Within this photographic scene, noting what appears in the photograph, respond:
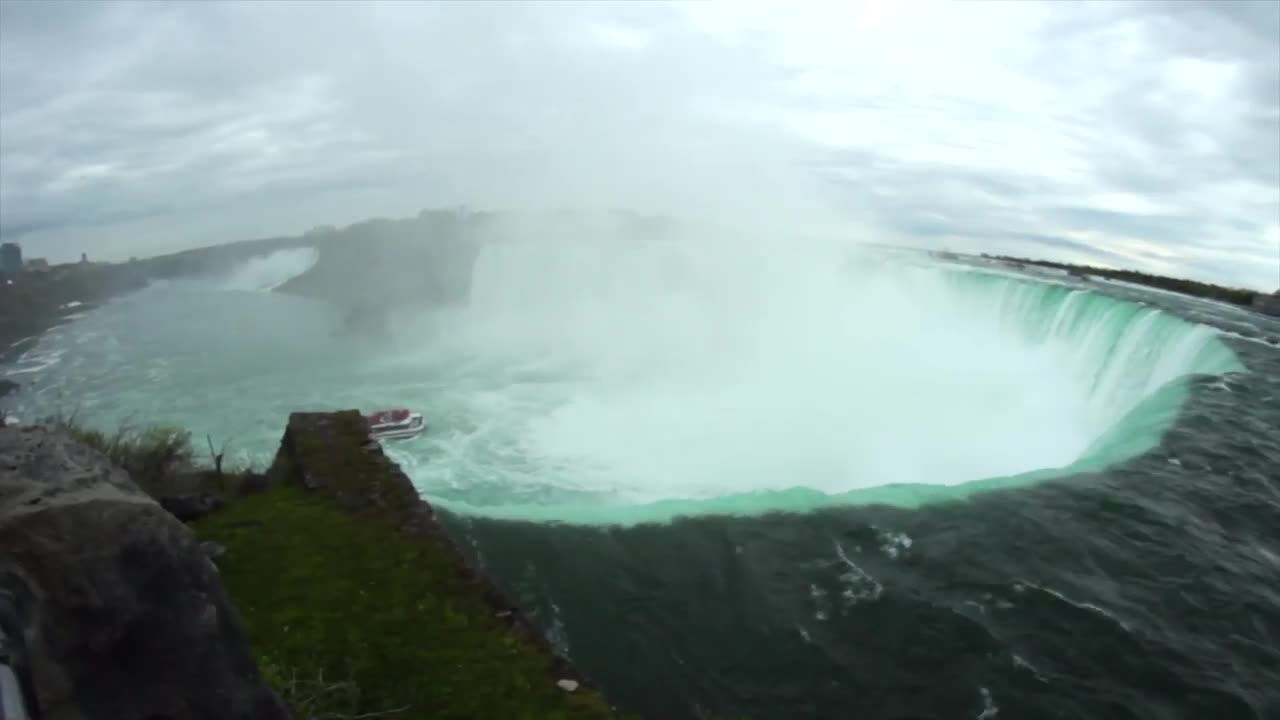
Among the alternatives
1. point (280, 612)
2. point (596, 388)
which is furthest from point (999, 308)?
point (280, 612)

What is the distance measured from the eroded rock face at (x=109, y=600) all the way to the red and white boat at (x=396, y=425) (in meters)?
15.0

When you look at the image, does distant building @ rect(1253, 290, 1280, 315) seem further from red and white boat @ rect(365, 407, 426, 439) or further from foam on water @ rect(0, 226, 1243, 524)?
red and white boat @ rect(365, 407, 426, 439)

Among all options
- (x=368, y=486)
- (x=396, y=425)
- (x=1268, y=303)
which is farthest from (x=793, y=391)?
(x=1268, y=303)

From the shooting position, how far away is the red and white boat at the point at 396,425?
706 inches

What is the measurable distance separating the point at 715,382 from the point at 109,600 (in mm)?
19791

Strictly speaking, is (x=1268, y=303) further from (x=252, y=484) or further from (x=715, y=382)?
(x=252, y=484)

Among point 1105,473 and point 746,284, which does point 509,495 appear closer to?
point 1105,473

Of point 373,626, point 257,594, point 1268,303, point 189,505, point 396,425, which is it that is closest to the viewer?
point 373,626

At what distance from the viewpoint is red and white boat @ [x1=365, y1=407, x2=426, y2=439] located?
1792 cm

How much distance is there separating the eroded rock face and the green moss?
1349 mm

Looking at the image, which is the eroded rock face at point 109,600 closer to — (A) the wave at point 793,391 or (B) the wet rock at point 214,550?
(B) the wet rock at point 214,550

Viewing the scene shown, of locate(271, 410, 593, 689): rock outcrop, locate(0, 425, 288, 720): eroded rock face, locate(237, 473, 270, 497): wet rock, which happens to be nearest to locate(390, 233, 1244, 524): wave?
locate(271, 410, 593, 689): rock outcrop

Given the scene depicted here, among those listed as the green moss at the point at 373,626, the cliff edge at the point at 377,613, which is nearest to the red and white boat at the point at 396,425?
the cliff edge at the point at 377,613

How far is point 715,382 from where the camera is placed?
2222 centimetres
